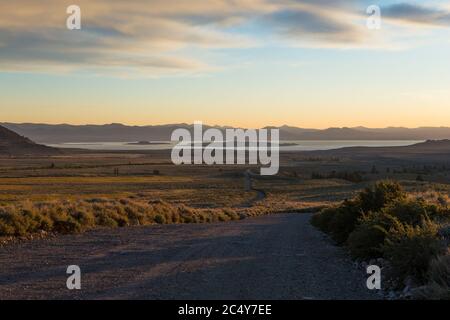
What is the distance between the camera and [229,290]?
11.4 meters

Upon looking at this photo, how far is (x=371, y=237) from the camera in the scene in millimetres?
15750

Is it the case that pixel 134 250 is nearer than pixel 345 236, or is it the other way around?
pixel 134 250

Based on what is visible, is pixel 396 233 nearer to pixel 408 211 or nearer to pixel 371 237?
pixel 371 237

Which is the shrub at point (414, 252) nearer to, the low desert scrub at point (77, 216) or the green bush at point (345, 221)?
the green bush at point (345, 221)

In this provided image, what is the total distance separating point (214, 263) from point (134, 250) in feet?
11.6

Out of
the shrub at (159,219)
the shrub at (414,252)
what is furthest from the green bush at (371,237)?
the shrub at (159,219)

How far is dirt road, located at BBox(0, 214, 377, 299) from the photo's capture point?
1129 centimetres

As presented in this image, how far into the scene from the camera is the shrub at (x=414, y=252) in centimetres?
1212

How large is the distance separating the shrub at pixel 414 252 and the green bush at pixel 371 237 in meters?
1.86

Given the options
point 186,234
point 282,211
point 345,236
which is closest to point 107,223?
point 186,234

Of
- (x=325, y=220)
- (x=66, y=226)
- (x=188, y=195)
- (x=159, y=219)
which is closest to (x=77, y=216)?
(x=66, y=226)

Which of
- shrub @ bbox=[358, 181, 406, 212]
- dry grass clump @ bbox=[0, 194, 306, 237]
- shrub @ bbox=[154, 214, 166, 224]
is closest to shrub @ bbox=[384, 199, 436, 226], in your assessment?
shrub @ bbox=[358, 181, 406, 212]

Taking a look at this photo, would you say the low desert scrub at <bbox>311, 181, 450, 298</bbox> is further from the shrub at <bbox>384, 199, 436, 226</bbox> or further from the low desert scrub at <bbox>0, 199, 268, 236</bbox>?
the low desert scrub at <bbox>0, 199, 268, 236</bbox>
